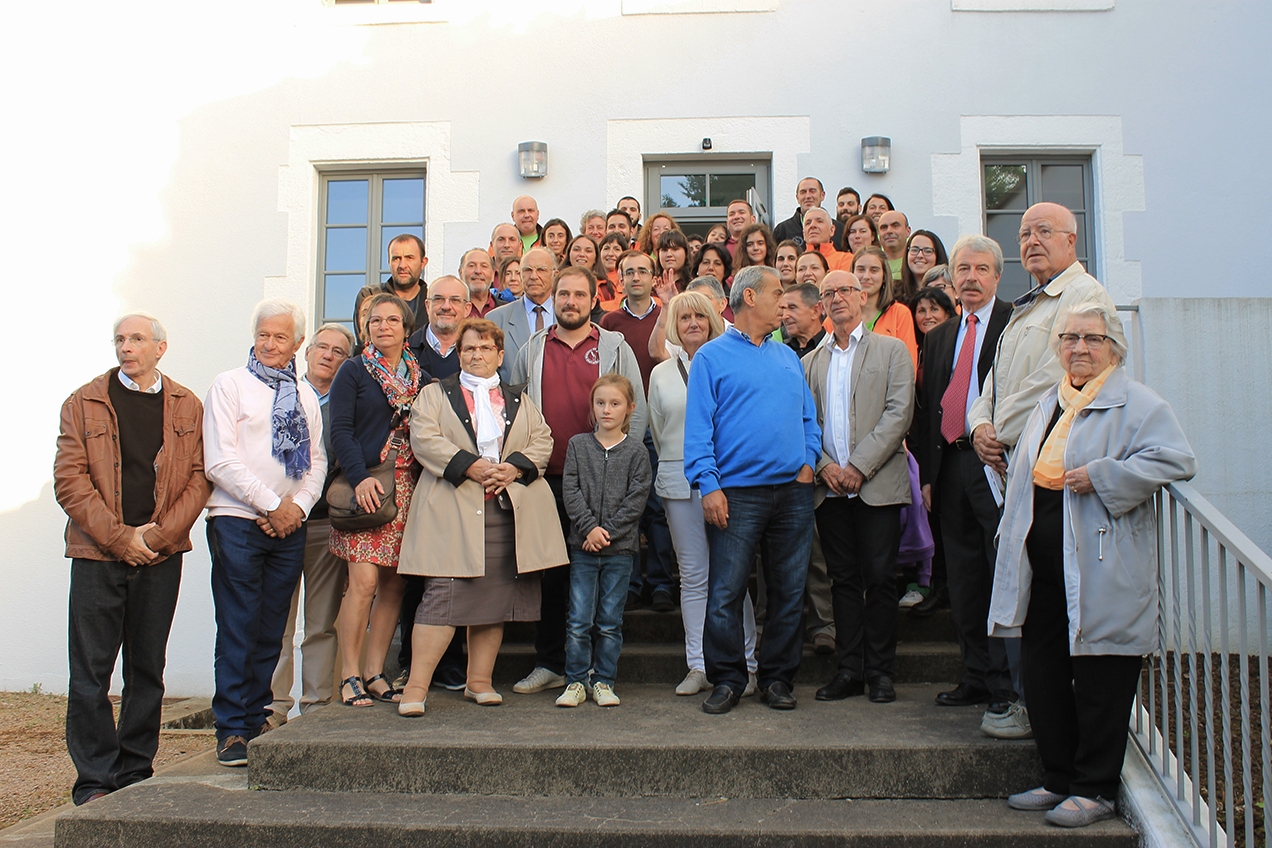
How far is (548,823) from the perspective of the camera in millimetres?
3020

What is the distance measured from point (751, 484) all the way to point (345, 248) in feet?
16.4

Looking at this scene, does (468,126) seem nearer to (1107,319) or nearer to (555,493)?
(555,493)

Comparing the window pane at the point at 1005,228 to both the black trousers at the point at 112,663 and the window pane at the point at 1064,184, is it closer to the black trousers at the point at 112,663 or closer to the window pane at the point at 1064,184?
the window pane at the point at 1064,184

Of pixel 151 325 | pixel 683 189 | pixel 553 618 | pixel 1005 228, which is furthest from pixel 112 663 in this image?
pixel 1005 228

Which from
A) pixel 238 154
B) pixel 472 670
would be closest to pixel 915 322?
pixel 472 670

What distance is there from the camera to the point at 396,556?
3982 millimetres

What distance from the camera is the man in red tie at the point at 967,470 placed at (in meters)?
3.60

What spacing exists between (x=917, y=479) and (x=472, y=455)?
236 centimetres

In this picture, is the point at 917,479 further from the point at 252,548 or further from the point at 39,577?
the point at 39,577

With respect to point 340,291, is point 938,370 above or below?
below

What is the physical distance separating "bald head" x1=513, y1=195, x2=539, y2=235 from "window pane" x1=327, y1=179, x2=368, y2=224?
1690 millimetres

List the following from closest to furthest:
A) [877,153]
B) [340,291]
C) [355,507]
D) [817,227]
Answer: [355,507], [817,227], [877,153], [340,291]

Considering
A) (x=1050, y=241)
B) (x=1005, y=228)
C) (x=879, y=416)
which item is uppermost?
(x=1005, y=228)

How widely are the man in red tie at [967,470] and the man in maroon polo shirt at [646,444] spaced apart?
4.53ft
